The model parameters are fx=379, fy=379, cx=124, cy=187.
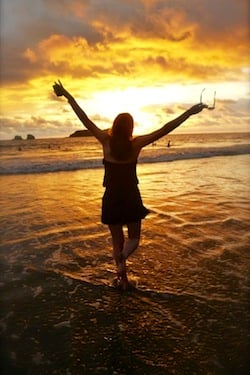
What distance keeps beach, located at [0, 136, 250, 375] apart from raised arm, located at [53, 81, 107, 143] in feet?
6.48

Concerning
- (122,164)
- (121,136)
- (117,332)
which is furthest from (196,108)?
(117,332)

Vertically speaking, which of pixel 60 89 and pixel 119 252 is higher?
pixel 60 89

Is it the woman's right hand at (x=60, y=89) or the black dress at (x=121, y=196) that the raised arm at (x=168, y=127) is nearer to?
the black dress at (x=121, y=196)

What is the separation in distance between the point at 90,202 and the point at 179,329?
745cm

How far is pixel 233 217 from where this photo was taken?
28.1 ft

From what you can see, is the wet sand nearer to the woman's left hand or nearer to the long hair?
the long hair

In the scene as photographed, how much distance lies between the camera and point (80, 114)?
471 centimetres

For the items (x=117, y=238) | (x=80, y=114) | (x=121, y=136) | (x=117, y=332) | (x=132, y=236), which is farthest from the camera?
(x=117, y=238)

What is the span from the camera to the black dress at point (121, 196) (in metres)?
4.62

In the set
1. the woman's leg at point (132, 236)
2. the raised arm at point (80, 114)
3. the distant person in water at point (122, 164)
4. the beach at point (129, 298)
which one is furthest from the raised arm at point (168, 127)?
the beach at point (129, 298)

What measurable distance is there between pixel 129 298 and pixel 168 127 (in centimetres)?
213

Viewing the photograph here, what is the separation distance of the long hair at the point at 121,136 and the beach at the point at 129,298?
1.76 meters

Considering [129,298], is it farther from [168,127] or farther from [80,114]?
[80,114]

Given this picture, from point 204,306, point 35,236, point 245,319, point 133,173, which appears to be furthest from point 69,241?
point 245,319
